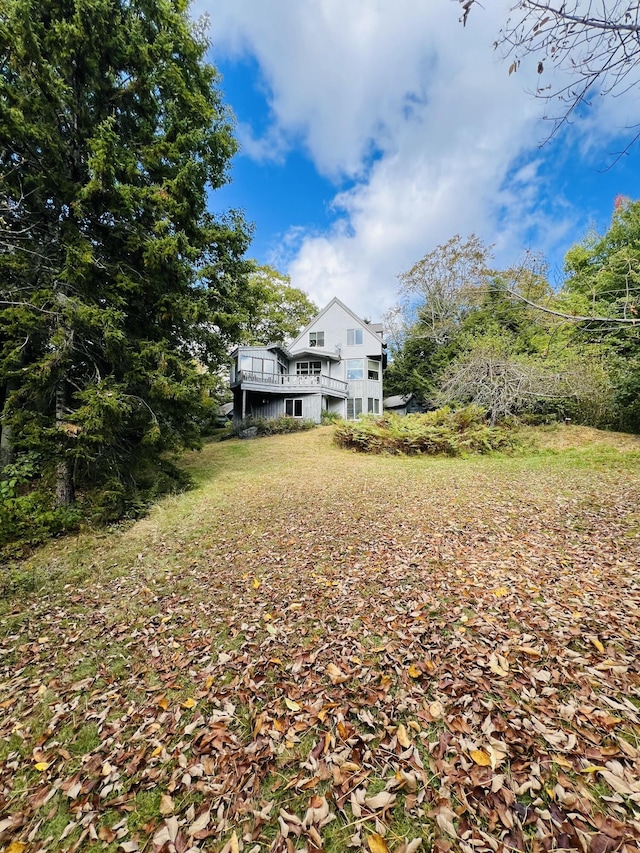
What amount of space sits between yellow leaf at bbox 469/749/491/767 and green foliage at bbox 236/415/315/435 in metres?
17.9

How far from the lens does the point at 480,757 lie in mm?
2020

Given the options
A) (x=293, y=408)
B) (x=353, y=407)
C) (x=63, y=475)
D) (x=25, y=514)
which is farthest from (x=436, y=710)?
(x=353, y=407)

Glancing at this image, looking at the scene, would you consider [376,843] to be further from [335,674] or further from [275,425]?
[275,425]

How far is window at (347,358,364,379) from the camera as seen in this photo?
24375 mm

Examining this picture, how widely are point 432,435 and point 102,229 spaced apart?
11494mm

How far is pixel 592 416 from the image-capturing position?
1465 cm

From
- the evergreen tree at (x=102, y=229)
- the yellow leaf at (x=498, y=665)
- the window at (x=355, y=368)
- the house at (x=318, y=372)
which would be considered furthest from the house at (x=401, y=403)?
the yellow leaf at (x=498, y=665)

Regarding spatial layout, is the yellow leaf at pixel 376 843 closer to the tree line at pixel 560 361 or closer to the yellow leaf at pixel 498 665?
the yellow leaf at pixel 498 665

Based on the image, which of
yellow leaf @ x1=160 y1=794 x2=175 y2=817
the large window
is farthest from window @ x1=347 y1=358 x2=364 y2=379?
yellow leaf @ x1=160 y1=794 x2=175 y2=817

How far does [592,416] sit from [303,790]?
57.7 ft

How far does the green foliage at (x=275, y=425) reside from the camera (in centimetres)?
1961

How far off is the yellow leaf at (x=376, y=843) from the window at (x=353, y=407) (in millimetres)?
22408

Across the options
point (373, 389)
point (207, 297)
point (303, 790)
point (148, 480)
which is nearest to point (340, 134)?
point (207, 297)

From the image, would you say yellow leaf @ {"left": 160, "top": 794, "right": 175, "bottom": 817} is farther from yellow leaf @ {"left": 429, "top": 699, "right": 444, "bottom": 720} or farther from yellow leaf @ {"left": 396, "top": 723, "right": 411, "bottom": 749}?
yellow leaf @ {"left": 429, "top": 699, "right": 444, "bottom": 720}
